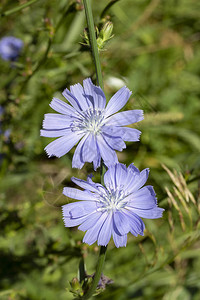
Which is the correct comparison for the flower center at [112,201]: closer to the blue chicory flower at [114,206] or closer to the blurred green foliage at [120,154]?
the blue chicory flower at [114,206]

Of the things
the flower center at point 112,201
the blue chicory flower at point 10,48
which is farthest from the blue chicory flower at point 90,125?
the blue chicory flower at point 10,48

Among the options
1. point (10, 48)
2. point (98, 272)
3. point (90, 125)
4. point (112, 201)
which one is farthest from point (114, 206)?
point (10, 48)

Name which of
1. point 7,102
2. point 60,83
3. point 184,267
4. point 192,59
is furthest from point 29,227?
point 192,59

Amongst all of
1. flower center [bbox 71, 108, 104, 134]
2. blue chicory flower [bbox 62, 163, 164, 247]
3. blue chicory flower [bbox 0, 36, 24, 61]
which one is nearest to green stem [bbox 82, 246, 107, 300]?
blue chicory flower [bbox 62, 163, 164, 247]

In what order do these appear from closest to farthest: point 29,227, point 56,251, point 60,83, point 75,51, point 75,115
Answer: point 75,115
point 75,51
point 56,251
point 29,227
point 60,83

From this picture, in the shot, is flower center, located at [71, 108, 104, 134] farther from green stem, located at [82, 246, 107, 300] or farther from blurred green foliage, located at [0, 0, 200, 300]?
green stem, located at [82, 246, 107, 300]

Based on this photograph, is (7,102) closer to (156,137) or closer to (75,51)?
(75,51)
